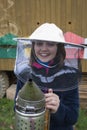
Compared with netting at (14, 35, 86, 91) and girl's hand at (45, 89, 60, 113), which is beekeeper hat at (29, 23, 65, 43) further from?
girl's hand at (45, 89, 60, 113)

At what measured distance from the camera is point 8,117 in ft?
17.8

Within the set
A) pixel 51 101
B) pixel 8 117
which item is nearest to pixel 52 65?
pixel 51 101

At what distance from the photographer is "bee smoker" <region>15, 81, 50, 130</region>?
1.53m

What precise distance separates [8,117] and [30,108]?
13.0 ft

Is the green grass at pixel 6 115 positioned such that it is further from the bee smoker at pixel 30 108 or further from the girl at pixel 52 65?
the bee smoker at pixel 30 108

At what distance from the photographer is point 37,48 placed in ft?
6.88

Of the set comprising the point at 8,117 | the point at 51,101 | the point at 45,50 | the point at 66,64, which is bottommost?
the point at 8,117

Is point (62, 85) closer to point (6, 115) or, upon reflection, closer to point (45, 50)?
point (45, 50)

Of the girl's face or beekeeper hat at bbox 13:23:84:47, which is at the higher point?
beekeeper hat at bbox 13:23:84:47

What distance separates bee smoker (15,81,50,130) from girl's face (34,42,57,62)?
52 centimetres

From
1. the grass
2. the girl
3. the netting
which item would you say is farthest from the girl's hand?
the grass

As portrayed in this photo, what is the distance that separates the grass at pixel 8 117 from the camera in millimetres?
5121

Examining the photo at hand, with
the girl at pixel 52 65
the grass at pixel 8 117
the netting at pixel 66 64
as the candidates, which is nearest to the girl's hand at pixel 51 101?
the girl at pixel 52 65

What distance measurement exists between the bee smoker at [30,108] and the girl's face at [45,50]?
52 cm
